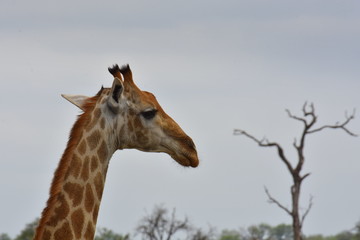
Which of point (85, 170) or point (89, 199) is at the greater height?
point (85, 170)

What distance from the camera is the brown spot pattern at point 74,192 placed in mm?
9672

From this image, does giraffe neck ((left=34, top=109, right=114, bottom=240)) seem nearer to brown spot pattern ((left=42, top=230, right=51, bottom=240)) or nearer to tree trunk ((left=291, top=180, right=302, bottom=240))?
brown spot pattern ((left=42, top=230, right=51, bottom=240))

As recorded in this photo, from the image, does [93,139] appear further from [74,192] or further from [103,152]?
[74,192]

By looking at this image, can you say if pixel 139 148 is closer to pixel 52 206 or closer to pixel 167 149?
pixel 167 149

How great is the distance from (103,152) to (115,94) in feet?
1.68

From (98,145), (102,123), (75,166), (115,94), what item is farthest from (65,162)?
(115,94)

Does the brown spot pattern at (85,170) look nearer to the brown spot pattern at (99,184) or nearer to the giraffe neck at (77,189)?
the giraffe neck at (77,189)

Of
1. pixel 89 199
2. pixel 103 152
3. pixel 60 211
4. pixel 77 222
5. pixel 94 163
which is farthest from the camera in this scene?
pixel 103 152

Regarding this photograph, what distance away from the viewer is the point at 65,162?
9766 millimetres

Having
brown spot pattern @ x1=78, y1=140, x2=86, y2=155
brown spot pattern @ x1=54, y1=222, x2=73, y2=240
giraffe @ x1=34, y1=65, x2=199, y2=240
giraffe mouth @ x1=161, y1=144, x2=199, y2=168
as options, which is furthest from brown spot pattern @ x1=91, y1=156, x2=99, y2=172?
giraffe mouth @ x1=161, y1=144, x2=199, y2=168

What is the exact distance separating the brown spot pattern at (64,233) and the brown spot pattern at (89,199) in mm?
353

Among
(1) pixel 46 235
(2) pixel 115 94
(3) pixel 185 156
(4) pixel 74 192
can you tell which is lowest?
(1) pixel 46 235

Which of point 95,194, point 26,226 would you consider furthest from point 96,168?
point 26,226

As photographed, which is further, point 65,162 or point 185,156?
point 185,156
